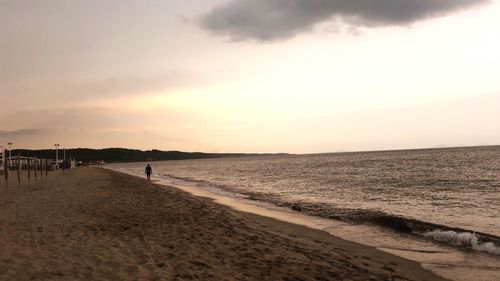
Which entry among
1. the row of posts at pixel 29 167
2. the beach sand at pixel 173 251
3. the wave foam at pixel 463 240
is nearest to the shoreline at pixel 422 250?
the wave foam at pixel 463 240

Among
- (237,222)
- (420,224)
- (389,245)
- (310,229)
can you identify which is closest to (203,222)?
(237,222)

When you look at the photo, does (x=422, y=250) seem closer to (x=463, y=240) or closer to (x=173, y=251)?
(x=463, y=240)

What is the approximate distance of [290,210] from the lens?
22.7 metres

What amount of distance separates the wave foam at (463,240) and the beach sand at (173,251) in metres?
3.30

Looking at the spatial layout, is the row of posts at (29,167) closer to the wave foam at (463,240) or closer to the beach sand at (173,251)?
the beach sand at (173,251)

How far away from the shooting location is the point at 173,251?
10117mm

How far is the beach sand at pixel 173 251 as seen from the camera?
828cm

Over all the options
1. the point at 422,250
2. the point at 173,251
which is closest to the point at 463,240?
the point at 422,250

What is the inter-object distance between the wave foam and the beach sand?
10.8 feet

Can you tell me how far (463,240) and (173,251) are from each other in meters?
9.44

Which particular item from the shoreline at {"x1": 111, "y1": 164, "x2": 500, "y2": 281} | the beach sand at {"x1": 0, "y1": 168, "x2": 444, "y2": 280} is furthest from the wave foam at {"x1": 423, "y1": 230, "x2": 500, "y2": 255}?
the beach sand at {"x1": 0, "y1": 168, "x2": 444, "y2": 280}

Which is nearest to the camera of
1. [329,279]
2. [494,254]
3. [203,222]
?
[329,279]

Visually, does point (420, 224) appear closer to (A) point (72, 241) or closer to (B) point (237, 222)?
(B) point (237, 222)

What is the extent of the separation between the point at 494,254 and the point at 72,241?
11761 millimetres
